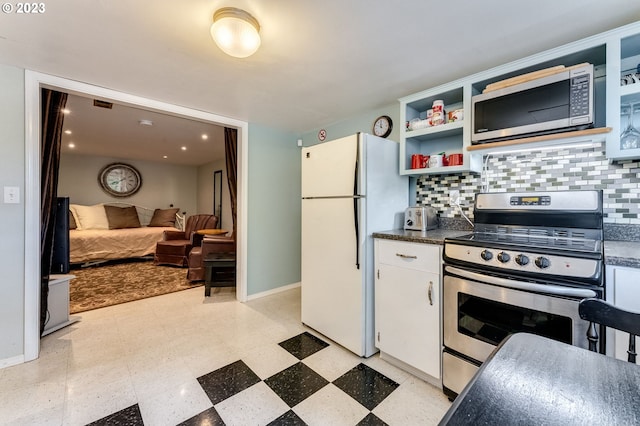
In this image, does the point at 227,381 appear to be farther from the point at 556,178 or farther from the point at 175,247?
→ the point at 175,247

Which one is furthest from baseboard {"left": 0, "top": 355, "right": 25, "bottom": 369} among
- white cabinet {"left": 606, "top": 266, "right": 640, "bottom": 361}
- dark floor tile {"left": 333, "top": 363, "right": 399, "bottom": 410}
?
white cabinet {"left": 606, "top": 266, "right": 640, "bottom": 361}

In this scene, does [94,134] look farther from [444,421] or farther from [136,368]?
[444,421]

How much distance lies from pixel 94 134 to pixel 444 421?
5508mm

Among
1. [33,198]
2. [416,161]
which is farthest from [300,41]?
[33,198]

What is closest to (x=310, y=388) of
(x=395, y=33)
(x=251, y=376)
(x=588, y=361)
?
(x=251, y=376)

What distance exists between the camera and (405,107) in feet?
7.44

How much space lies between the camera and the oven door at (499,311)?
1190 millimetres

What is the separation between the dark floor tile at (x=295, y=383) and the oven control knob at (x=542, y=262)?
137 centimetres

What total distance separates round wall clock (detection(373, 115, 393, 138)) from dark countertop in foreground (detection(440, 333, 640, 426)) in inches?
87.1

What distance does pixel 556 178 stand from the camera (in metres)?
1.73

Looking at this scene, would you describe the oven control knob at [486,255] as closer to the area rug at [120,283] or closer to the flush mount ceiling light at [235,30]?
the flush mount ceiling light at [235,30]

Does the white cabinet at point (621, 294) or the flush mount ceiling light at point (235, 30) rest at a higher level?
the flush mount ceiling light at point (235, 30)

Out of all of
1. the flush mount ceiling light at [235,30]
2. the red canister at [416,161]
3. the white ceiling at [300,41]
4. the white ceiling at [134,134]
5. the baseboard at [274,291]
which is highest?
the white ceiling at [134,134]

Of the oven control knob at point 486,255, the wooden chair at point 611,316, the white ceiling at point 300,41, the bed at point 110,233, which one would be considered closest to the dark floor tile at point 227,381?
the oven control knob at point 486,255
